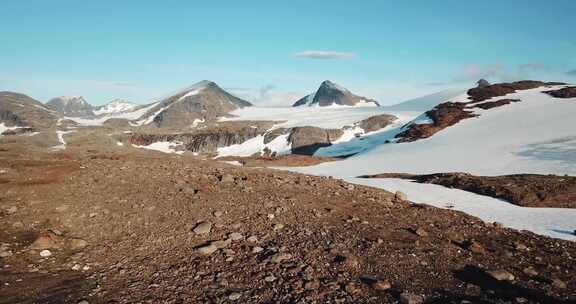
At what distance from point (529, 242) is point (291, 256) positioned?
8.83 meters

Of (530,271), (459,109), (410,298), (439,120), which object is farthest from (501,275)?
(459,109)

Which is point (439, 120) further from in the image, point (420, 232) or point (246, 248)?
point (246, 248)

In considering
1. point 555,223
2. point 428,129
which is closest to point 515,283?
point 555,223

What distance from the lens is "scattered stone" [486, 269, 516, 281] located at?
33.6 feet

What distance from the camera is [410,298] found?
8.98 meters

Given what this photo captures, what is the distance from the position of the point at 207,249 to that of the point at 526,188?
32.0 meters

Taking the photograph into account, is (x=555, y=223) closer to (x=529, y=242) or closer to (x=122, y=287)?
(x=529, y=242)

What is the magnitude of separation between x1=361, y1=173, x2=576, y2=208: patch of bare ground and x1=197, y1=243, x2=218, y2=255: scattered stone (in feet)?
90.8

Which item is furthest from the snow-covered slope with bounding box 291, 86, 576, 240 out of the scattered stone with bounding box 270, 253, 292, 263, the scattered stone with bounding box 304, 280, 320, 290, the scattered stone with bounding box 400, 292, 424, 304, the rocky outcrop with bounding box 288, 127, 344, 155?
the rocky outcrop with bounding box 288, 127, 344, 155

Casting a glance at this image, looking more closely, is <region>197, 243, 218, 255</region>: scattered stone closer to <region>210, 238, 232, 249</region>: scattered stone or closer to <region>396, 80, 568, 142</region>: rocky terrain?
<region>210, 238, 232, 249</region>: scattered stone

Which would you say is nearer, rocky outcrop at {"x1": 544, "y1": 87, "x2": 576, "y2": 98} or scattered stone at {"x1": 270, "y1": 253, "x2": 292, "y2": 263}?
scattered stone at {"x1": 270, "y1": 253, "x2": 292, "y2": 263}

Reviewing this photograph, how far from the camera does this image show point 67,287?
378 inches

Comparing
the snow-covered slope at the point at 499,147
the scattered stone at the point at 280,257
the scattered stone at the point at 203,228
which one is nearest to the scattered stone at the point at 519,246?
the scattered stone at the point at 280,257

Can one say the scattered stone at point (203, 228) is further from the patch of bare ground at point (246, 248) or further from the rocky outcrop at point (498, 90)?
the rocky outcrop at point (498, 90)
